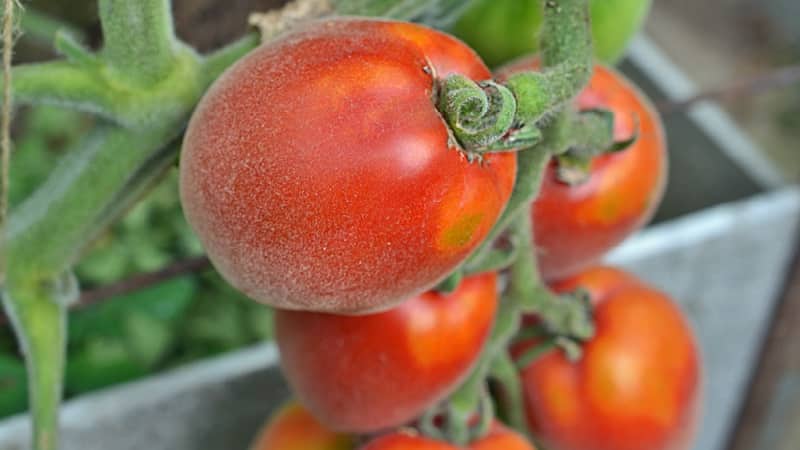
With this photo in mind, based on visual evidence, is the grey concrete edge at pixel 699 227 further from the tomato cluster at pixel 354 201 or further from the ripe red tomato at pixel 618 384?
the tomato cluster at pixel 354 201

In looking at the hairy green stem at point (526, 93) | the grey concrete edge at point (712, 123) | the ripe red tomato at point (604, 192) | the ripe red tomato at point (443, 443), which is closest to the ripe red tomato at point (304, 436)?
the ripe red tomato at point (443, 443)

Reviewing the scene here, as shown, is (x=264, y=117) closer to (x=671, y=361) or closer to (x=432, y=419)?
(x=432, y=419)

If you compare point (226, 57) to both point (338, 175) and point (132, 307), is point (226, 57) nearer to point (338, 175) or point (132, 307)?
point (338, 175)

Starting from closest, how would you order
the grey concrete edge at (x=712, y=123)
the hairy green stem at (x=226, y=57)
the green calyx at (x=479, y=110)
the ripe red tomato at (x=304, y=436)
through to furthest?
the green calyx at (x=479, y=110)
the hairy green stem at (x=226, y=57)
the ripe red tomato at (x=304, y=436)
the grey concrete edge at (x=712, y=123)

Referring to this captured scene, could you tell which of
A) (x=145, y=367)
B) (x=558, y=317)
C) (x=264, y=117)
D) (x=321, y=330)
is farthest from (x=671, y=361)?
(x=145, y=367)

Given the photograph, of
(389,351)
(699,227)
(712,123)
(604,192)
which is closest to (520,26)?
(604,192)
